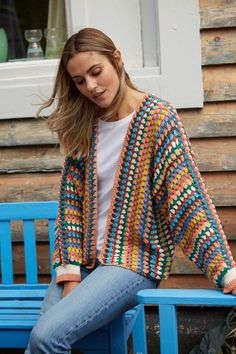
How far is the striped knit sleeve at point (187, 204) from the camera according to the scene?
232cm

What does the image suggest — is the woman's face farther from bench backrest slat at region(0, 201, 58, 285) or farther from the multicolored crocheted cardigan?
bench backrest slat at region(0, 201, 58, 285)

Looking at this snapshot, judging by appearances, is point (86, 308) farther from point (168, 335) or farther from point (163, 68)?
point (163, 68)

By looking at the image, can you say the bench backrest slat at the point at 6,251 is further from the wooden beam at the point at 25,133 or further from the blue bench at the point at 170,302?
the blue bench at the point at 170,302

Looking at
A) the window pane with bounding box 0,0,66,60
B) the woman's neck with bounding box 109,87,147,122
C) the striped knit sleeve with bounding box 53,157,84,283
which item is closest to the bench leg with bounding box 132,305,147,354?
the striped knit sleeve with bounding box 53,157,84,283

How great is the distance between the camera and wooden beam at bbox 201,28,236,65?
338 centimetres

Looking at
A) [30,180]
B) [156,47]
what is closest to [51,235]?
[30,180]

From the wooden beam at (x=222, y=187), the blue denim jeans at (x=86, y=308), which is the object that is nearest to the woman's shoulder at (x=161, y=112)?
the blue denim jeans at (x=86, y=308)

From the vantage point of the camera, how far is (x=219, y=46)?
11.1ft

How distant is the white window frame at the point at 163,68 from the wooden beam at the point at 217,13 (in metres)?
0.03

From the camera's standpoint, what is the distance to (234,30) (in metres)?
3.37

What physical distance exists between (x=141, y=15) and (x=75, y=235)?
4.29ft

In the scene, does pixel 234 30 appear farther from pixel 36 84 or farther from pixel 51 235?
pixel 51 235

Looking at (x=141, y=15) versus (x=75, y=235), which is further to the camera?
(x=141, y=15)

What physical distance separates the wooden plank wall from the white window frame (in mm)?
47
